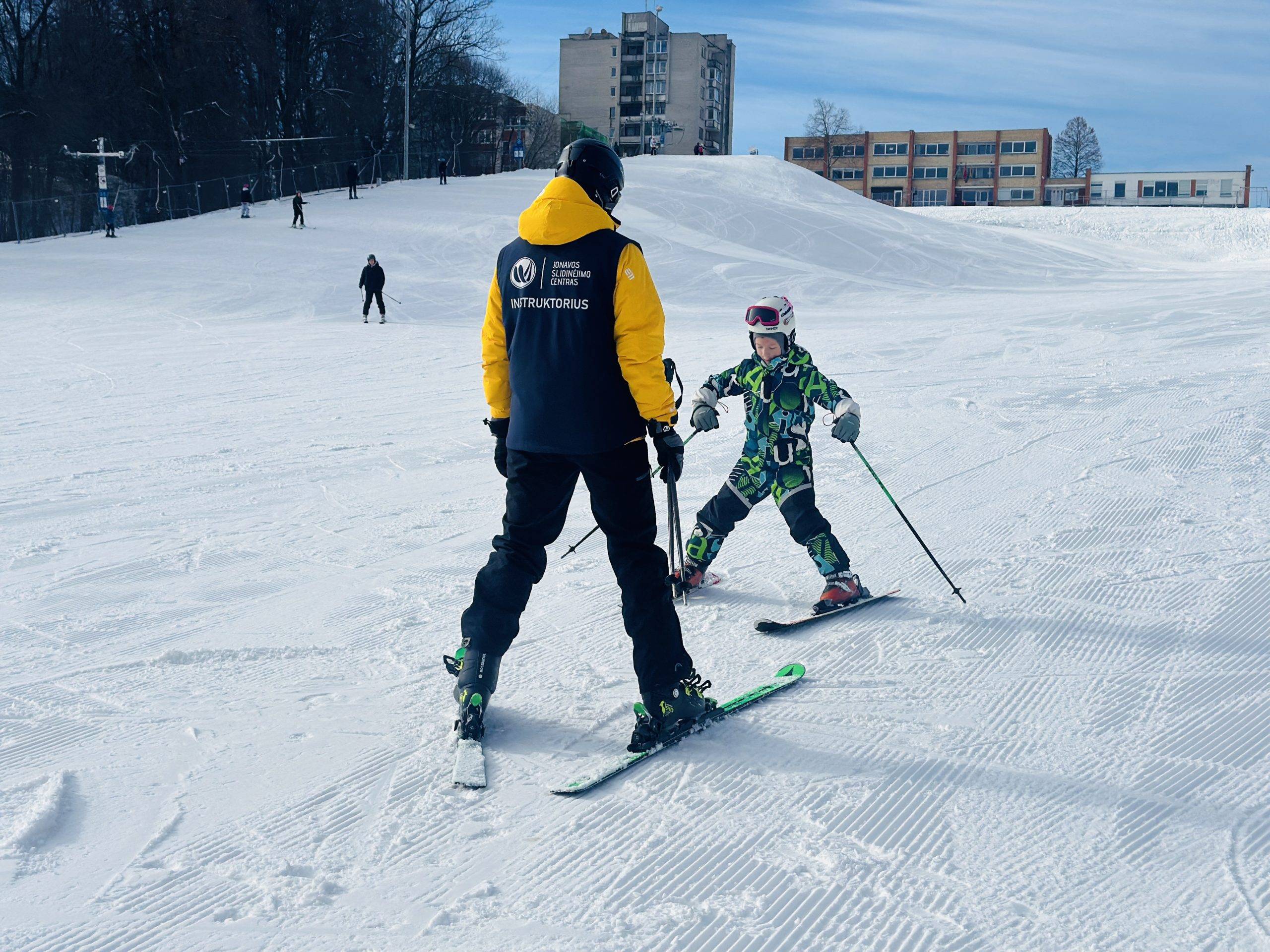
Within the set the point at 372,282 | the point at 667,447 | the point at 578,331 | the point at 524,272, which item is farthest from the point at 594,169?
the point at 372,282

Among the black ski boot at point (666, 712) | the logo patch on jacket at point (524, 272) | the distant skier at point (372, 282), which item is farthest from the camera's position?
the distant skier at point (372, 282)

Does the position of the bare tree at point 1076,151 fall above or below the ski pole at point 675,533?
above

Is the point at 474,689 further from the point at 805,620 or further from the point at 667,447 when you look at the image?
the point at 805,620

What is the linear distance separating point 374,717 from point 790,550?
8.71 feet

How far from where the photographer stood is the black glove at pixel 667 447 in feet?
9.80

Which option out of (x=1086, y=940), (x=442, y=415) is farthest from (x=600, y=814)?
(x=442, y=415)

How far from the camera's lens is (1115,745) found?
310 centimetres

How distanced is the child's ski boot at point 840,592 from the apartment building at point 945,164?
78.4m

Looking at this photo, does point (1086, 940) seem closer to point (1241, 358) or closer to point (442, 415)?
point (442, 415)

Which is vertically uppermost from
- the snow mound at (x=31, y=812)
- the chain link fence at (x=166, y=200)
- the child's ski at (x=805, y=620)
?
the chain link fence at (x=166, y=200)

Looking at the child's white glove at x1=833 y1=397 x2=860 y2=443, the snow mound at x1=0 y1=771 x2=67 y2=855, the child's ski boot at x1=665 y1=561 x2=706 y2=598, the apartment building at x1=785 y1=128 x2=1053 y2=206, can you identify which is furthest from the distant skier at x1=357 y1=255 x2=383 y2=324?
the apartment building at x1=785 y1=128 x2=1053 y2=206

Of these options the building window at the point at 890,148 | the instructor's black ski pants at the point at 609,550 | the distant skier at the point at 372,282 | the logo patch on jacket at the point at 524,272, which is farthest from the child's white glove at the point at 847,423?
the building window at the point at 890,148

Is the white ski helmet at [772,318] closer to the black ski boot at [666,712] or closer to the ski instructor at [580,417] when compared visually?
the ski instructor at [580,417]

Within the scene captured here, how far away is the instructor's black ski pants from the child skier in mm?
1180
